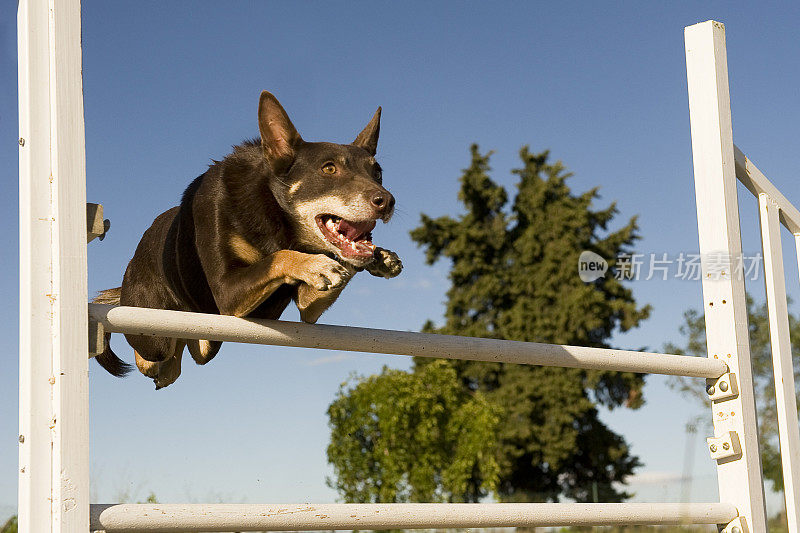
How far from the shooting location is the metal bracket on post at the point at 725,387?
9.52ft

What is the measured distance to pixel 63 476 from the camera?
1.65 meters

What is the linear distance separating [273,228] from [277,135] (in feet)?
1.24

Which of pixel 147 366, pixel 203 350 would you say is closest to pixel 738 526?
pixel 203 350

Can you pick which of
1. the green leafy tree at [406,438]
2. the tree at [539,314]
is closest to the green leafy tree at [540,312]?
the tree at [539,314]

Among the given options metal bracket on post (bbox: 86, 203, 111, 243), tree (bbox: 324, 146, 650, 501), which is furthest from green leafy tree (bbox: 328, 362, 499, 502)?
metal bracket on post (bbox: 86, 203, 111, 243)

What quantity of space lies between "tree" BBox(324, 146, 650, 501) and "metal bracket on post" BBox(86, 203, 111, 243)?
18674mm

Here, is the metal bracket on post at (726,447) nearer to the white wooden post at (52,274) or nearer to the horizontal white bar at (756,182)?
the horizontal white bar at (756,182)

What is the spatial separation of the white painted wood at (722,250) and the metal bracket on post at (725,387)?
3cm

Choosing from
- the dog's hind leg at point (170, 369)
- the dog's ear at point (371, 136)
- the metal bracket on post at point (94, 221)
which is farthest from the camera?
the dog's hind leg at point (170, 369)

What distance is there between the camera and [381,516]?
2074 mm

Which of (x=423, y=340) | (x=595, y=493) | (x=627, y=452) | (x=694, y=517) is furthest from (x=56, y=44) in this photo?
(x=627, y=452)

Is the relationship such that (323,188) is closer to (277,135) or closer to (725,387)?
(277,135)

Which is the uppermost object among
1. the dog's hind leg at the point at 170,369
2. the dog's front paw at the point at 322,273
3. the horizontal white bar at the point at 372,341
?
the dog's front paw at the point at 322,273

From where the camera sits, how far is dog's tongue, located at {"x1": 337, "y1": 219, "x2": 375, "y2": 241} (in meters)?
2.81
